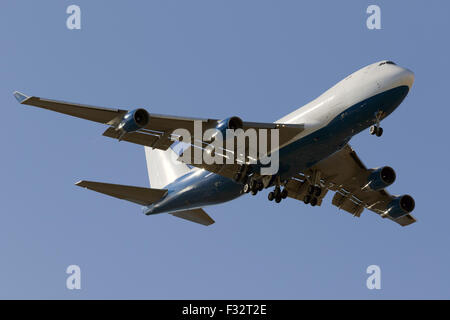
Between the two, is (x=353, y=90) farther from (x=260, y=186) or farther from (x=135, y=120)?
(x=135, y=120)

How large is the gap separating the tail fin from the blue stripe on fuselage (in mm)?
1864

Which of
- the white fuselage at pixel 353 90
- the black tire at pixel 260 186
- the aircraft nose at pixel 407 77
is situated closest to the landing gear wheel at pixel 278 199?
the black tire at pixel 260 186

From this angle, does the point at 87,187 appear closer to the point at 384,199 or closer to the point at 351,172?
the point at 351,172

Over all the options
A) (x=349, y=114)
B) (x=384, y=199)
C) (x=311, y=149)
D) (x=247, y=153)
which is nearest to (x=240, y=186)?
(x=247, y=153)

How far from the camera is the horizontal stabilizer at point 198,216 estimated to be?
47844mm

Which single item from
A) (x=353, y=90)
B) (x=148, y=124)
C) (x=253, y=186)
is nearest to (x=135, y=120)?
(x=148, y=124)

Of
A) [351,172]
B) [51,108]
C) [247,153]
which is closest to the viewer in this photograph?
[51,108]

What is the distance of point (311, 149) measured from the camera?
38.5 m

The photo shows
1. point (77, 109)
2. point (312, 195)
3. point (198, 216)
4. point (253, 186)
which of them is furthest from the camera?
point (198, 216)

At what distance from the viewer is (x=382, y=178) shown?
43750mm

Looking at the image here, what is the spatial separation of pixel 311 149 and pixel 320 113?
1947mm

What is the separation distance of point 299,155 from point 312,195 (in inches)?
234

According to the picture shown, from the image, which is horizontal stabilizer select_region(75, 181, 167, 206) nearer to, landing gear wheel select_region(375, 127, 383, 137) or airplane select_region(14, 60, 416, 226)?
airplane select_region(14, 60, 416, 226)

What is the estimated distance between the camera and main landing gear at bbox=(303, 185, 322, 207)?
145ft
